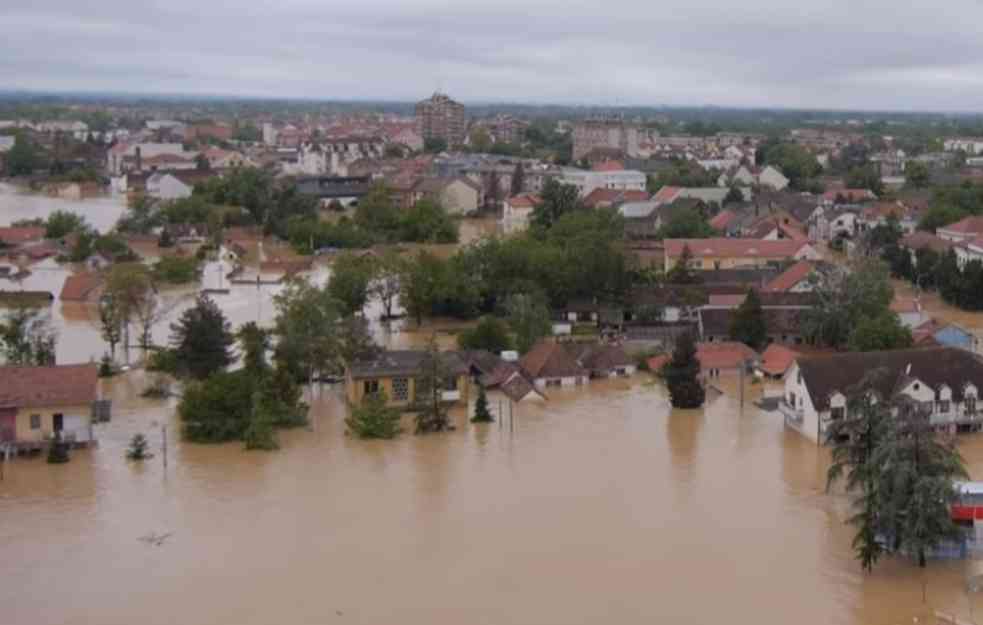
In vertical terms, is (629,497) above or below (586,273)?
below

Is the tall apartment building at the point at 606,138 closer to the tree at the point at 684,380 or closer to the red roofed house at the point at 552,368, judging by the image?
the red roofed house at the point at 552,368

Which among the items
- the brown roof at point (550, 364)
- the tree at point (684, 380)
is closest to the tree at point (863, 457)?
the tree at point (684, 380)

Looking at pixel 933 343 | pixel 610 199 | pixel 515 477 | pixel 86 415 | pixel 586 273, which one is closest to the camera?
pixel 515 477

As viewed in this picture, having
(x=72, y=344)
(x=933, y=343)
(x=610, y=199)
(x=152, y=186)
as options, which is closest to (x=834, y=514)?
(x=933, y=343)

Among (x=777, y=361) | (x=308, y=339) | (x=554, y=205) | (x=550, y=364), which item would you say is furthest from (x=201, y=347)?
(x=554, y=205)

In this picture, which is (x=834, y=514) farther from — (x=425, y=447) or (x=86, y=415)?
(x=86, y=415)

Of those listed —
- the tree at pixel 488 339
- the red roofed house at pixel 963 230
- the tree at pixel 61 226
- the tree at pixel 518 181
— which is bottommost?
the tree at pixel 488 339
